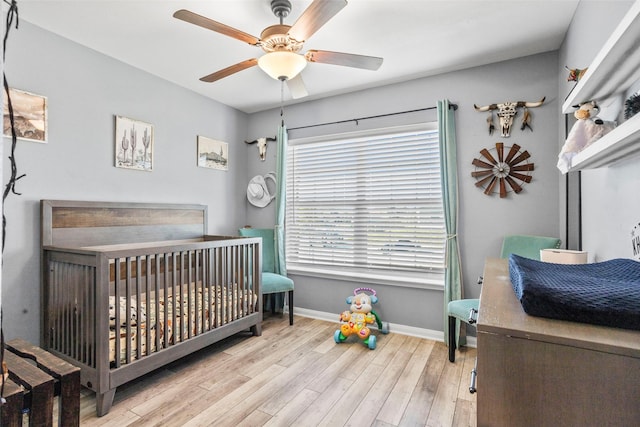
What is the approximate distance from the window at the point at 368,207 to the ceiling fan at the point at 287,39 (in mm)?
1269

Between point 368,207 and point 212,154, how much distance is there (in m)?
1.79

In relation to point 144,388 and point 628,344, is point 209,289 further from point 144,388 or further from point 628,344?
point 628,344

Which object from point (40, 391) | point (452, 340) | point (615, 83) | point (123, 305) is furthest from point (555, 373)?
point (123, 305)

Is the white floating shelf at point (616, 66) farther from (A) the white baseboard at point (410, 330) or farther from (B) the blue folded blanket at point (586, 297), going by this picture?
(A) the white baseboard at point (410, 330)

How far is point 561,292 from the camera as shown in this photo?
657 millimetres

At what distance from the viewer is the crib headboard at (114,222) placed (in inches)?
88.6

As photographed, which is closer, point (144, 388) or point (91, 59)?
point (144, 388)

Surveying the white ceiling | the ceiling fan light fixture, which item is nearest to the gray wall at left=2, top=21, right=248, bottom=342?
the white ceiling

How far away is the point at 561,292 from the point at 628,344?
139 millimetres

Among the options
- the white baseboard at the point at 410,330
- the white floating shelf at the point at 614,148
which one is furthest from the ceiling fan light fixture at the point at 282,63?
the white baseboard at the point at 410,330

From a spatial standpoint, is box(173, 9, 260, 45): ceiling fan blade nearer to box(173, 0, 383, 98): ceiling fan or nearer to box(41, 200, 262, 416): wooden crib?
box(173, 0, 383, 98): ceiling fan

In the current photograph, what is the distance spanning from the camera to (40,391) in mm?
1013

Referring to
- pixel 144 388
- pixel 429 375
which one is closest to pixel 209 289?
pixel 144 388

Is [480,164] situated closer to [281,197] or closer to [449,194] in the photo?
[449,194]
